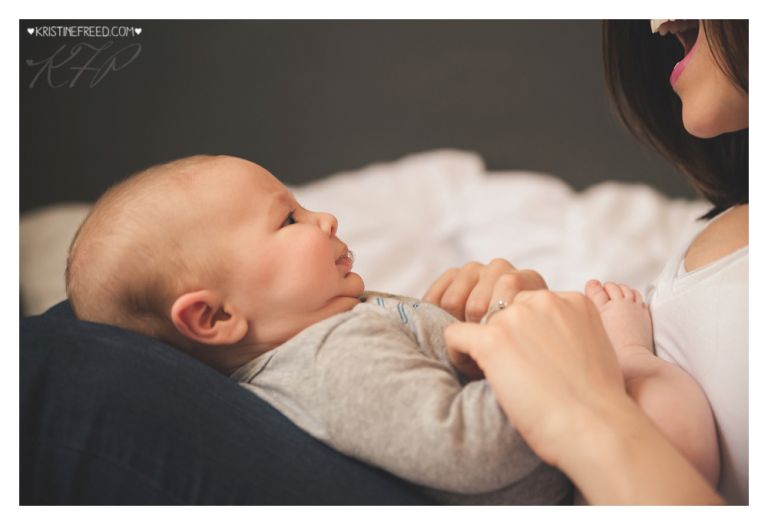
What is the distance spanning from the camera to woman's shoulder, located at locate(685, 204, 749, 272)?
77 centimetres

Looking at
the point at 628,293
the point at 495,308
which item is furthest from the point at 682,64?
the point at 495,308

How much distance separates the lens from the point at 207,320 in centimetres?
69

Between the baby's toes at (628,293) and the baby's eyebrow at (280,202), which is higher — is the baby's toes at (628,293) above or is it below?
below

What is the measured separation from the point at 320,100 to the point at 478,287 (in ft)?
2.72

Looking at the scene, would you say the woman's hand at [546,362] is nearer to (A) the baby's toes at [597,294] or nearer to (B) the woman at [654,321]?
(B) the woman at [654,321]

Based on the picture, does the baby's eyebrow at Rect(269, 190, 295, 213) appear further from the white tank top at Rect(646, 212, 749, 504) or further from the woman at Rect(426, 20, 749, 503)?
the white tank top at Rect(646, 212, 749, 504)

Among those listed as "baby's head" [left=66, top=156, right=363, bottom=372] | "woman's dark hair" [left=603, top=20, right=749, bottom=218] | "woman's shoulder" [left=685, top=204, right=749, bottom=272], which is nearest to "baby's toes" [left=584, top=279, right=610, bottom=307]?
"woman's shoulder" [left=685, top=204, right=749, bottom=272]

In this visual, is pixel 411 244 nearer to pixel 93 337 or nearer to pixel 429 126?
pixel 429 126

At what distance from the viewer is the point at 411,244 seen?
1590 millimetres

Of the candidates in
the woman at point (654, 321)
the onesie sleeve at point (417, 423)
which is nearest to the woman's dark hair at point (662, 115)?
the woman at point (654, 321)

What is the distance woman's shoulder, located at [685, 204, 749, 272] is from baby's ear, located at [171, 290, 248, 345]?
0.51 metres

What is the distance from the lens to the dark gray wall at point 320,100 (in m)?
0.89

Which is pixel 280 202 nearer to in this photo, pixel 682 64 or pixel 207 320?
pixel 207 320

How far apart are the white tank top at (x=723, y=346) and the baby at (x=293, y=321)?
6 cm
